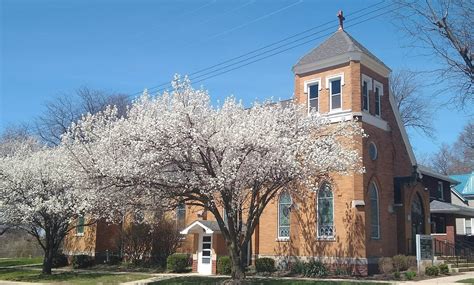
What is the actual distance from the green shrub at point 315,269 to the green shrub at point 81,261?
17.5 metres

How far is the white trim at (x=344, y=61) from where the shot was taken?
26641mm

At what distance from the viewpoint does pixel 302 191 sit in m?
21.7

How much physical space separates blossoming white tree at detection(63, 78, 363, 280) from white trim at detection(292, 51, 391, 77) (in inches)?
281

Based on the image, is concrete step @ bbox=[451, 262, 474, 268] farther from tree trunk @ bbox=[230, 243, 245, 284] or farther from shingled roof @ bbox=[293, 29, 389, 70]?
tree trunk @ bbox=[230, 243, 245, 284]

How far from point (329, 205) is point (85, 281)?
1263 centimetres

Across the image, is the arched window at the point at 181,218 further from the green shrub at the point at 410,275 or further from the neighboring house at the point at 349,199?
the green shrub at the point at 410,275

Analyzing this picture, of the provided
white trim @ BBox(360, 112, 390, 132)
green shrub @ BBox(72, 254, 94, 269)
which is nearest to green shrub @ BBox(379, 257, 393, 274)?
white trim @ BBox(360, 112, 390, 132)

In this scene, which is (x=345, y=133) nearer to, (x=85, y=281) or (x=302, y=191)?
(x=302, y=191)

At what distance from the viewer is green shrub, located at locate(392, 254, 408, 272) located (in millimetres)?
25016

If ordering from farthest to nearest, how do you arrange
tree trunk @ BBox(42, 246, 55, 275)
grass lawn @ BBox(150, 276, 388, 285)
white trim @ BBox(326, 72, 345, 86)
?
1. tree trunk @ BBox(42, 246, 55, 275)
2. white trim @ BBox(326, 72, 345, 86)
3. grass lawn @ BBox(150, 276, 388, 285)

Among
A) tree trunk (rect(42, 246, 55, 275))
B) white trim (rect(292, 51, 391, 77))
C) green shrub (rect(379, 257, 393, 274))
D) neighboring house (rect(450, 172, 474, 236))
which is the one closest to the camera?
green shrub (rect(379, 257, 393, 274))

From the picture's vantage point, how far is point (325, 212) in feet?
85.6

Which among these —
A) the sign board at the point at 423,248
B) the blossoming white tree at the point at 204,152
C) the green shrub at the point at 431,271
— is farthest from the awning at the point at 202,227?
the green shrub at the point at 431,271

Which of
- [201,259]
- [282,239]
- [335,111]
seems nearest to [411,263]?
[282,239]
